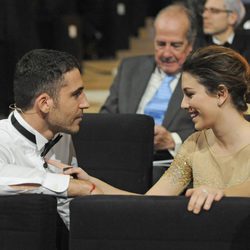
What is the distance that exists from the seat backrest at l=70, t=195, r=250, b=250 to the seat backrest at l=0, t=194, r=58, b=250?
12 cm

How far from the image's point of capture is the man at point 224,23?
4.59 m

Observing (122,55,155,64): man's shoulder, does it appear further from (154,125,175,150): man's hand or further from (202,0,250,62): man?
(154,125,175,150): man's hand

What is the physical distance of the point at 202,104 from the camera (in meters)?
2.49

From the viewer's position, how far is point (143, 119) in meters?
3.05

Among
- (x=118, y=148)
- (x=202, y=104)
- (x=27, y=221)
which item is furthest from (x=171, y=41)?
(x=27, y=221)

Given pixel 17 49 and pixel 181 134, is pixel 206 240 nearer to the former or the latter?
pixel 181 134

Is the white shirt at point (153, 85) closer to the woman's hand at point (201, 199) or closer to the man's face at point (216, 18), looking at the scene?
the man's face at point (216, 18)

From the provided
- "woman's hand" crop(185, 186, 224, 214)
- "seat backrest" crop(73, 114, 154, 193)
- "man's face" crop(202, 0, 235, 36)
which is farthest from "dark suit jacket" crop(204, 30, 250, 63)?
"woman's hand" crop(185, 186, 224, 214)

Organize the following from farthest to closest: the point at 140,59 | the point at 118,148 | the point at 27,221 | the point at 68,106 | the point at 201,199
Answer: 1. the point at 140,59
2. the point at 118,148
3. the point at 68,106
4. the point at 27,221
5. the point at 201,199

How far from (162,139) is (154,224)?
1.74 metres

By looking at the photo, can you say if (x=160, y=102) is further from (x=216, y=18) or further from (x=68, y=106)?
(x=68, y=106)

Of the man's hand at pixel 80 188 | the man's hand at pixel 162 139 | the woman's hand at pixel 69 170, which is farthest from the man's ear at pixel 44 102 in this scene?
the man's hand at pixel 162 139

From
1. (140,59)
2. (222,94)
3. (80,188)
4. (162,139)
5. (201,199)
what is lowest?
(162,139)

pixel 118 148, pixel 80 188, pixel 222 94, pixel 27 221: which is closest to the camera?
pixel 27 221
